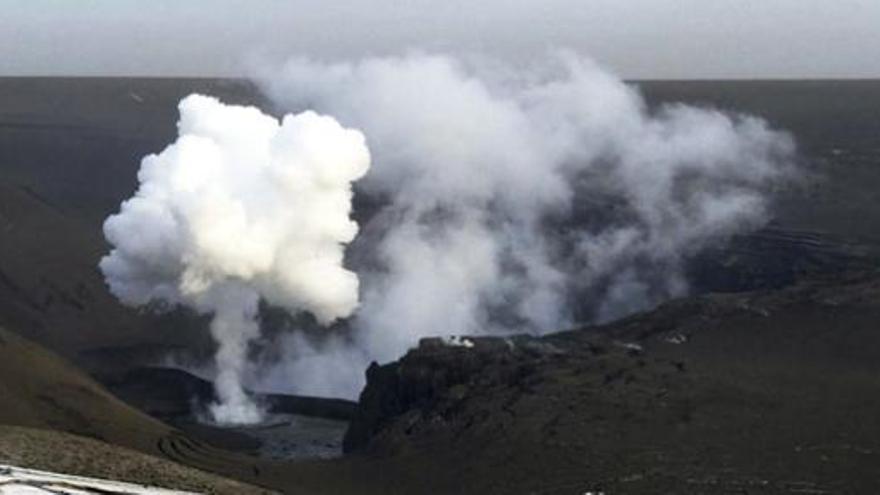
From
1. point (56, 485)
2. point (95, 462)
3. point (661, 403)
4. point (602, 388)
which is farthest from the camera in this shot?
point (602, 388)

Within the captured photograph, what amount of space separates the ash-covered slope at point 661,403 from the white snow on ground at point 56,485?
16672 millimetres

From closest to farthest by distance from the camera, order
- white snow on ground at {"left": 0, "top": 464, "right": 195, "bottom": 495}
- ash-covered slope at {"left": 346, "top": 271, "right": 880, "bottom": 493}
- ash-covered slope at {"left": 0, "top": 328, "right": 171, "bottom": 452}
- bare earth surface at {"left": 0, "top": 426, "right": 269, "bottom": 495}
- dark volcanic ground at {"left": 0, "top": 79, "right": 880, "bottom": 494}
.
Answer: white snow on ground at {"left": 0, "top": 464, "right": 195, "bottom": 495} → bare earth surface at {"left": 0, "top": 426, "right": 269, "bottom": 495} → ash-covered slope at {"left": 346, "top": 271, "right": 880, "bottom": 493} → dark volcanic ground at {"left": 0, "top": 79, "right": 880, "bottom": 494} → ash-covered slope at {"left": 0, "top": 328, "right": 171, "bottom": 452}

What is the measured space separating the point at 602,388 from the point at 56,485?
28999 millimetres

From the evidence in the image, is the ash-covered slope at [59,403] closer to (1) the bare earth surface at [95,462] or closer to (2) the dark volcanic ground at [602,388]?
(2) the dark volcanic ground at [602,388]

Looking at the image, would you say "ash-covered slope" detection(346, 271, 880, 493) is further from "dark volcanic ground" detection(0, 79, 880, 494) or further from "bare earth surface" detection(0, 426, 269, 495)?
"bare earth surface" detection(0, 426, 269, 495)

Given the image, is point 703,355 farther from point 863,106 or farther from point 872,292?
point 863,106

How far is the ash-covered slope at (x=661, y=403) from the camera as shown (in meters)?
43.3

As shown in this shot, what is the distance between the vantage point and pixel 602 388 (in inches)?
2089

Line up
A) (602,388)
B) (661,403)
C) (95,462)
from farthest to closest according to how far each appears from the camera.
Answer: (602,388), (661,403), (95,462)

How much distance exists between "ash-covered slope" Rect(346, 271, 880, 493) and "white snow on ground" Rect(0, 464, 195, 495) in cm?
1667

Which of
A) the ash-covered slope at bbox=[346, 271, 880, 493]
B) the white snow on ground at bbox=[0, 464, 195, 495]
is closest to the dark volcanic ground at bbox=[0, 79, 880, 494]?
the ash-covered slope at bbox=[346, 271, 880, 493]

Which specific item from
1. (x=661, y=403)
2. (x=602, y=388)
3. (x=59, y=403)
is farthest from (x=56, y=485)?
(x=602, y=388)

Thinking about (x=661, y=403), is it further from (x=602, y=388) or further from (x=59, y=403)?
(x=59, y=403)

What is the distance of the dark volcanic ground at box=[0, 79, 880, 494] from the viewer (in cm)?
4462
